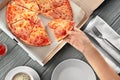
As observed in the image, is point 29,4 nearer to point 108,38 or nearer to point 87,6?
point 87,6

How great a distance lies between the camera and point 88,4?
5.12ft

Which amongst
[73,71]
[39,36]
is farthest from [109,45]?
[39,36]

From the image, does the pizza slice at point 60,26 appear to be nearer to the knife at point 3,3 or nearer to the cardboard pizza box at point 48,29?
the cardboard pizza box at point 48,29

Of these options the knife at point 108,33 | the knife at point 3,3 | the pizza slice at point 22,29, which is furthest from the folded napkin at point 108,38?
the knife at point 3,3

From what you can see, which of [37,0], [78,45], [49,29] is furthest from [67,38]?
[37,0]

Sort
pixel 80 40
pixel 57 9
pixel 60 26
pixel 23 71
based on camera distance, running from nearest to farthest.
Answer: pixel 80 40 → pixel 23 71 → pixel 60 26 → pixel 57 9

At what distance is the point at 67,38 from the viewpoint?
1348 millimetres

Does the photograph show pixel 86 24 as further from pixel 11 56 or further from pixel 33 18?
pixel 11 56

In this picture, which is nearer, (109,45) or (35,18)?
(109,45)

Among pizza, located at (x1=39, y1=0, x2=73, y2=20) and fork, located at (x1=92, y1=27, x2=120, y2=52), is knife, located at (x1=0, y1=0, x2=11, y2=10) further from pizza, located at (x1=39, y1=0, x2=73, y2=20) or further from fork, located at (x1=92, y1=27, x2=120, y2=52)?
fork, located at (x1=92, y1=27, x2=120, y2=52)

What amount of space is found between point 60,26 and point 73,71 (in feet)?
0.69

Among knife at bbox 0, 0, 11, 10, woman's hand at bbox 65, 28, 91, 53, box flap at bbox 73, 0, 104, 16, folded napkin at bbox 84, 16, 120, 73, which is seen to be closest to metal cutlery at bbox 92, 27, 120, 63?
folded napkin at bbox 84, 16, 120, 73

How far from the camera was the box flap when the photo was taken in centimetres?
154

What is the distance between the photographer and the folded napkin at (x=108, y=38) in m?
1.44
